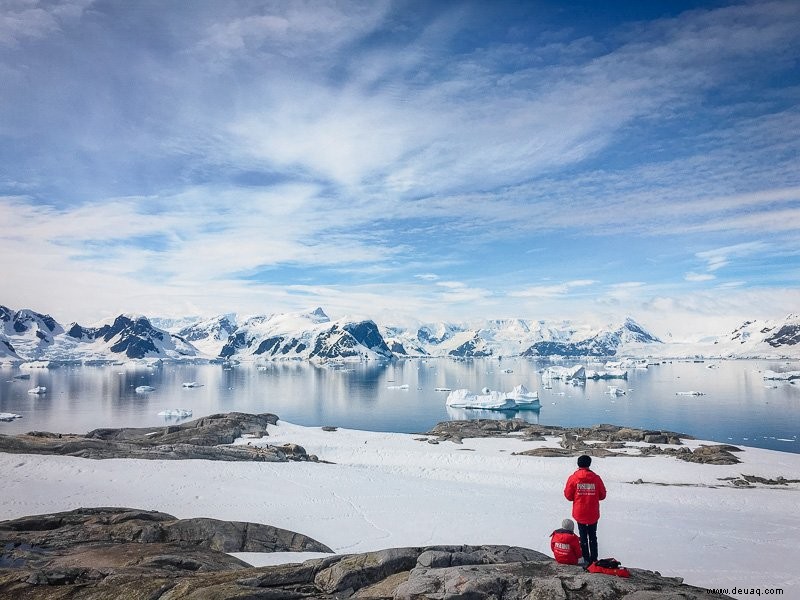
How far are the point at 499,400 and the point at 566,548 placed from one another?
82099 millimetres

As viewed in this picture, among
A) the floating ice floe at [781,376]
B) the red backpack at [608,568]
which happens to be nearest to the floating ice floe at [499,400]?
the red backpack at [608,568]

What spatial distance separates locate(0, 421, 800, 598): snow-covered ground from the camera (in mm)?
15148

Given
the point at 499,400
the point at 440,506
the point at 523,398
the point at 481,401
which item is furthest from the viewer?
the point at 481,401

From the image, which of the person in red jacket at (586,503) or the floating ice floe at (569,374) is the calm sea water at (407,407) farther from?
the person in red jacket at (586,503)

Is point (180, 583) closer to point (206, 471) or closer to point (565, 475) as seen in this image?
point (206, 471)

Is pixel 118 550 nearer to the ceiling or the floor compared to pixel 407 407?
nearer to the ceiling

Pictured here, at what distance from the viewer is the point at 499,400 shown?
8844 cm

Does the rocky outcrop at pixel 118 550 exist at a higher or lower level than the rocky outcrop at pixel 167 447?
higher

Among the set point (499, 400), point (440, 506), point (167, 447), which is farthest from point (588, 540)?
point (499, 400)

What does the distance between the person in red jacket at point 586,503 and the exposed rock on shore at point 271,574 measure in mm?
1027

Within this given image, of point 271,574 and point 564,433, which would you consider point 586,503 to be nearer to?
point 271,574

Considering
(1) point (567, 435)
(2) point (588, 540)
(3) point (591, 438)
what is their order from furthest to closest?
(1) point (567, 435)
(3) point (591, 438)
(2) point (588, 540)

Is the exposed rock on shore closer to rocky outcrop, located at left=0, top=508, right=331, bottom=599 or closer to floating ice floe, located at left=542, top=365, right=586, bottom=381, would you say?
rocky outcrop, located at left=0, top=508, right=331, bottom=599

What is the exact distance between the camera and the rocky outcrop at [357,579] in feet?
24.3
